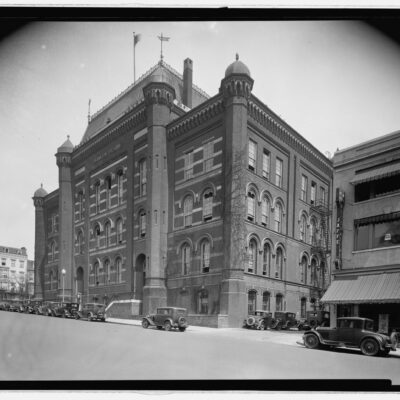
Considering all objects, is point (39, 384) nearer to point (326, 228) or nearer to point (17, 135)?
point (17, 135)

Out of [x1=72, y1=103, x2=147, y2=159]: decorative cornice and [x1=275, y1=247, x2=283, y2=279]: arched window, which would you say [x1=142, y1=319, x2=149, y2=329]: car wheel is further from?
[x1=72, y1=103, x2=147, y2=159]: decorative cornice

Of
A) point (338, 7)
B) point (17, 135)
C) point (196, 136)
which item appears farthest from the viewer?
point (196, 136)

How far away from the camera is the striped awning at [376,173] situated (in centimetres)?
894

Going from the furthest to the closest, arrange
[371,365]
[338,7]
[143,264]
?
[143,264], [371,365], [338,7]

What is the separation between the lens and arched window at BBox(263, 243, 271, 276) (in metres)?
9.91

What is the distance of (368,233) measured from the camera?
9.63 meters

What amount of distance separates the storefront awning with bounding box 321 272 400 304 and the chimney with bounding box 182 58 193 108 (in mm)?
6670

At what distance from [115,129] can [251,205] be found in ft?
15.5

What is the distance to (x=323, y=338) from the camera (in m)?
9.59

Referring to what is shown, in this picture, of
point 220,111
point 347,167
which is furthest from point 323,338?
point 220,111

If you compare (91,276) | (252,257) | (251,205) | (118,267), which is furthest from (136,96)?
(91,276)

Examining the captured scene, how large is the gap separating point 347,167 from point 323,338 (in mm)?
4865

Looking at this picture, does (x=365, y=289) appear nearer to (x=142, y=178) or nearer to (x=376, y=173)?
(x=376, y=173)

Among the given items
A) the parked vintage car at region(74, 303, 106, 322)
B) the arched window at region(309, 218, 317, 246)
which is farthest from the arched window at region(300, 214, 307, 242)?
the parked vintage car at region(74, 303, 106, 322)
